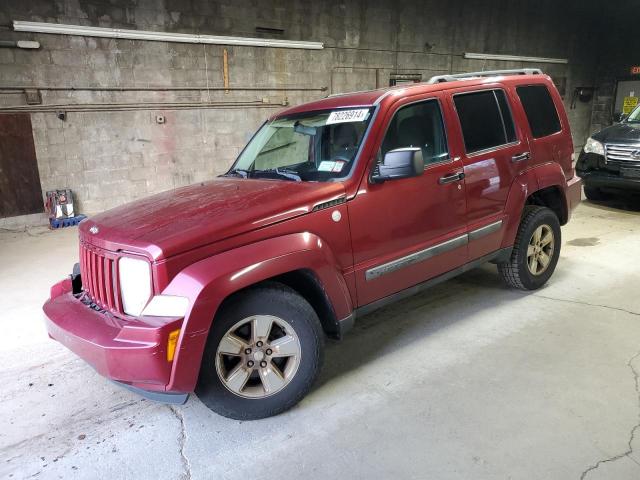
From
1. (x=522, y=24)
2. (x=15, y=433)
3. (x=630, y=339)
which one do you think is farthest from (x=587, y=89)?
(x=15, y=433)

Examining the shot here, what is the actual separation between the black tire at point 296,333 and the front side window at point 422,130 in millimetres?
1266

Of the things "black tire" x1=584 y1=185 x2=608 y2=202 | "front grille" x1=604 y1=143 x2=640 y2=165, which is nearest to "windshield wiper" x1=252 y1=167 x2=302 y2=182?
"front grille" x1=604 y1=143 x2=640 y2=165

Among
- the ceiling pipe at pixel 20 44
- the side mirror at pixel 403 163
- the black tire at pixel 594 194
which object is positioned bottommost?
the black tire at pixel 594 194

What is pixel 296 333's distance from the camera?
2.53 meters

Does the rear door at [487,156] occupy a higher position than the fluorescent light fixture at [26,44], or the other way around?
the fluorescent light fixture at [26,44]

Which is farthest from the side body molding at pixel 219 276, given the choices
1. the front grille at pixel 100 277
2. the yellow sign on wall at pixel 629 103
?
the yellow sign on wall at pixel 629 103

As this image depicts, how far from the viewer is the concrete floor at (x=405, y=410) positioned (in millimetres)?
2221

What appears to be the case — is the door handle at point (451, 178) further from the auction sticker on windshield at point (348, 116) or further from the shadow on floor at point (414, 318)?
the shadow on floor at point (414, 318)

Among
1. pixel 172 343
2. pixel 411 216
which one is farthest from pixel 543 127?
pixel 172 343

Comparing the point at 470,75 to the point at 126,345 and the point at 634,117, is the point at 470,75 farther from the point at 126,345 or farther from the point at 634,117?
the point at 634,117

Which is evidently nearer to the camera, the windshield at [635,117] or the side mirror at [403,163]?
the side mirror at [403,163]

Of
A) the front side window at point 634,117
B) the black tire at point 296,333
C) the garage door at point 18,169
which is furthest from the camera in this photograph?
the front side window at point 634,117

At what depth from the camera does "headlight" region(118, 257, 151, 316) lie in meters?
2.24

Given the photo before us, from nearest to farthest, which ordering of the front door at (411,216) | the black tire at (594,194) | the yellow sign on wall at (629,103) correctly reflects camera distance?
1. the front door at (411,216)
2. the black tire at (594,194)
3. the yellow sign on wall at (629,103)
